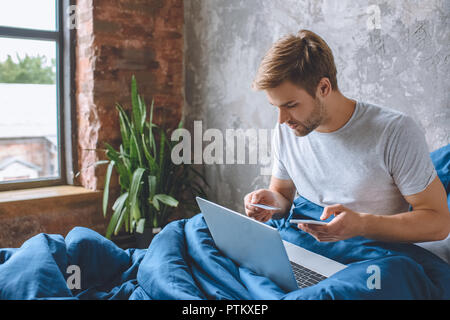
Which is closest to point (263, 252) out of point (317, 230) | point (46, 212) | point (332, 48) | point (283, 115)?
point (317, 230)

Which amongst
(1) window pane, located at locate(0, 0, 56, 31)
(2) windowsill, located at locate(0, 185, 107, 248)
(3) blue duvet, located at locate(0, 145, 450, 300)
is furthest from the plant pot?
(1) window pane, located at locate(0, 0, 56, 31)

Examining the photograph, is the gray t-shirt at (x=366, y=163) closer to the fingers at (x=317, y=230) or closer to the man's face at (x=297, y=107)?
the man's face at (x=297, y=107)

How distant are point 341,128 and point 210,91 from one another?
5.57 ft

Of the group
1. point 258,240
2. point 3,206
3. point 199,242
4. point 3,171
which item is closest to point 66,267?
point 199,242

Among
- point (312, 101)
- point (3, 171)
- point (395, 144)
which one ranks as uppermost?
point (312, 101)

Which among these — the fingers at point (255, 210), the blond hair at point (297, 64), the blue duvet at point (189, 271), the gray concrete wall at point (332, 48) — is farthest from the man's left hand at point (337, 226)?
the gray concrete wall at point (332, 48)

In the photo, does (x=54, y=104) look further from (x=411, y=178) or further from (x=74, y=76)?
(x=411, y=178)

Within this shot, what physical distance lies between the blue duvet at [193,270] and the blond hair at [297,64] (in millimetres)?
509

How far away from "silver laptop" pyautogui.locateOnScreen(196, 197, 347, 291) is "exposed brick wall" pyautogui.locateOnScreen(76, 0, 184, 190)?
6.23ft

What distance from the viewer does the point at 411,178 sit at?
4.59ft

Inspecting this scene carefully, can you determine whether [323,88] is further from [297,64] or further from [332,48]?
[332,48]

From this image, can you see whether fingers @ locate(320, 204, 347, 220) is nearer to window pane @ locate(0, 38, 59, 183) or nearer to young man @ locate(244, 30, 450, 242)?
young man @ locate(244, 30, 450, 242)

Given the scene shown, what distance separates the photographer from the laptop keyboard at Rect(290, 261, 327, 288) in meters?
1.26

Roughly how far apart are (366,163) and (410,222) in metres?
0.28
